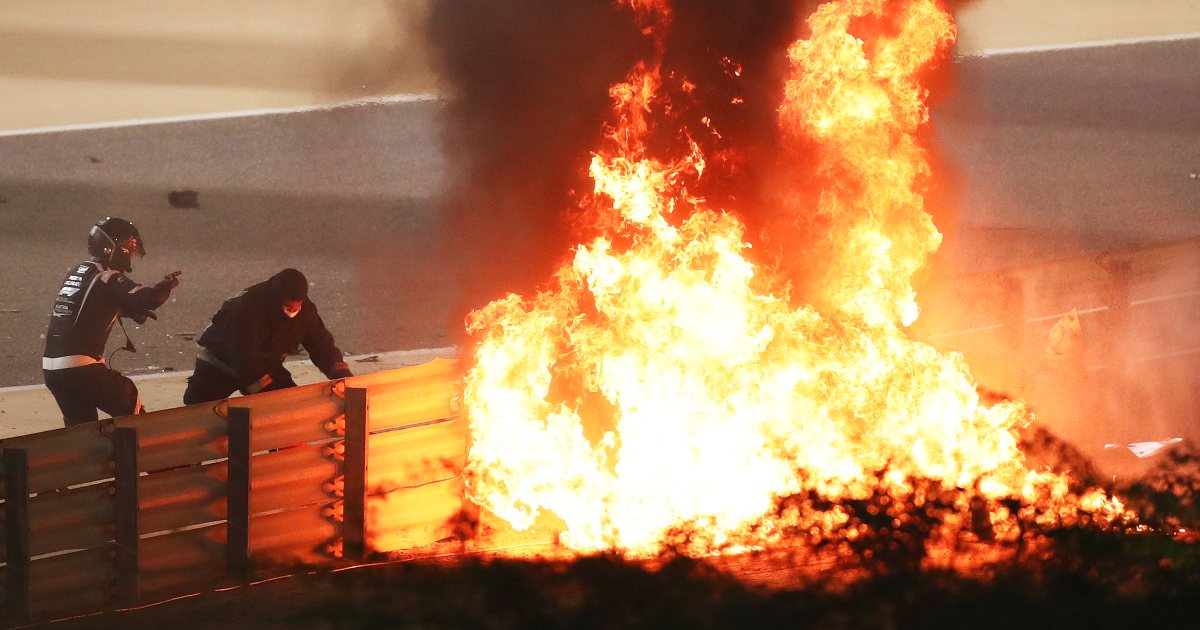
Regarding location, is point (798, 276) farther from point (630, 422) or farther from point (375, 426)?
point (375, 426)

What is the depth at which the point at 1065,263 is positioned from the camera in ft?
34.6

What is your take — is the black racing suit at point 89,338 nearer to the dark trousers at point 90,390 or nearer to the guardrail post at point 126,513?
the dark trousers at point 90,390

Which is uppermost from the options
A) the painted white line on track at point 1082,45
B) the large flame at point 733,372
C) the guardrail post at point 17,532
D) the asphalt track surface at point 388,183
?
the painted white line on track at point 1082,45

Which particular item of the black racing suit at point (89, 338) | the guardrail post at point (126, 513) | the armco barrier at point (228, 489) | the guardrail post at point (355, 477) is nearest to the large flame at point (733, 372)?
the armco barrier at point (228, 489)

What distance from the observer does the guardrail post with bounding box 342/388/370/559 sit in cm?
539

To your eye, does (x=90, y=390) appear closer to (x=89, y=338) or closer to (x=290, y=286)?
(x=89, y=338)

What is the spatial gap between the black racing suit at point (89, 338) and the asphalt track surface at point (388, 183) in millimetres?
5469

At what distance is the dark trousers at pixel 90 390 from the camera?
622 cm

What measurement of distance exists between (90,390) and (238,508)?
5.72 ft

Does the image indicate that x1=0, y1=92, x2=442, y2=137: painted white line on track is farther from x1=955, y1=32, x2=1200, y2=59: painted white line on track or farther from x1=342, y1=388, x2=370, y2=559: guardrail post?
x1=342, y1=388, x2=370, y2=559: guardrail post

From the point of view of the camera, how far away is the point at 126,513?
4.81 meters

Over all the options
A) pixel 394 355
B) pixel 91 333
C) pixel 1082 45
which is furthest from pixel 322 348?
pixel 1082 45

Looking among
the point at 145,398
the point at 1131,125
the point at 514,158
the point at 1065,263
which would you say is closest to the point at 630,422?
the point at 514,158

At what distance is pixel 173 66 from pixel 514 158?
21.3 feet
